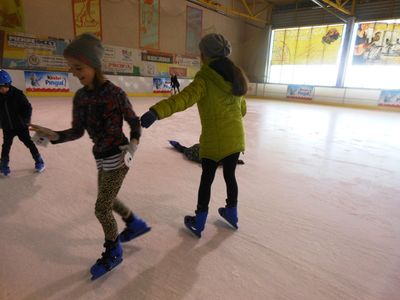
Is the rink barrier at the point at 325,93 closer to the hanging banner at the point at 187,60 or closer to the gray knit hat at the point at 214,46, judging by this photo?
the hanging banner at the point at 187,60

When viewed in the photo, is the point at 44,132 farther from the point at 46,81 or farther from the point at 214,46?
the point at 46,81

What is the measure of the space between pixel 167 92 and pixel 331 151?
1014cm

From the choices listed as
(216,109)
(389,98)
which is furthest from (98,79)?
(389,98)

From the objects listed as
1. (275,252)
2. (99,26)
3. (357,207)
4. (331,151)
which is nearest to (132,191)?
(275,252)

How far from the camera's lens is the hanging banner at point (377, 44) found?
12.0m

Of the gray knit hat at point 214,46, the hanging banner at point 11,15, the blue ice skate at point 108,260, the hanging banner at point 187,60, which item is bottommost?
the blue ice skate at point 108,260

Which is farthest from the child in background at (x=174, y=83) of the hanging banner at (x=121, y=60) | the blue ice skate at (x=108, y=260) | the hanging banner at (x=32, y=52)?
the blue ice skate at (x=108, y=260)

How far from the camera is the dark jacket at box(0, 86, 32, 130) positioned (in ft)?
7.92

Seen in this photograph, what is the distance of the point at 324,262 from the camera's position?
5.03ft

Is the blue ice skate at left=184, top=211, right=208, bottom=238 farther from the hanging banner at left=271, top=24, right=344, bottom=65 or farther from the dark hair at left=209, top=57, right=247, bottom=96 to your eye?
the hanging banner at left=271, top=24, right=344, bottom=65

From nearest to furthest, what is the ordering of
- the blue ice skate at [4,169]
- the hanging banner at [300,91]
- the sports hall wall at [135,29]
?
the blue ice skate at [4,169], the sports hall wall at [135,29], the hanging banner at [300,91]

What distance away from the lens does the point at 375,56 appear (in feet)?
40.6

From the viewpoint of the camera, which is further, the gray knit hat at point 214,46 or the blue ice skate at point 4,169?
the blue ice skate at point 4,169

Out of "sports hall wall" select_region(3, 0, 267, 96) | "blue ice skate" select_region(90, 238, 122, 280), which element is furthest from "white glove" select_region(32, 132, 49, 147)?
Result: "sports hall wall" select_region(3, 0, 267, 96)
